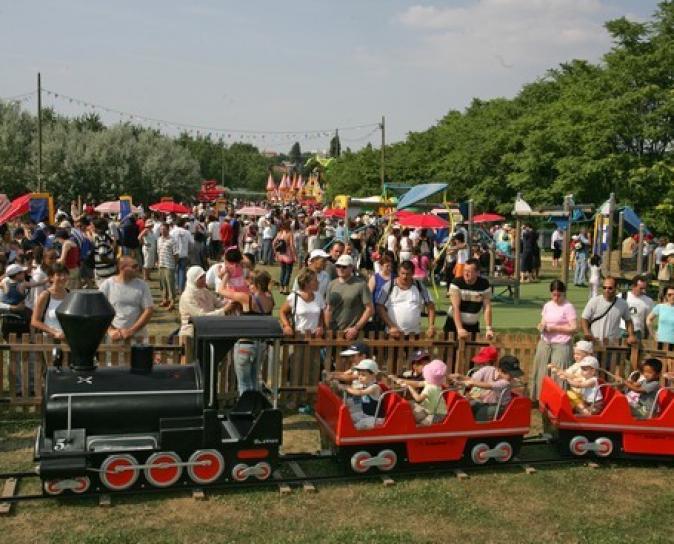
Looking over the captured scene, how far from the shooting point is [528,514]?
6.51 m

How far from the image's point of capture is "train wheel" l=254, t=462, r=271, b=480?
679cm

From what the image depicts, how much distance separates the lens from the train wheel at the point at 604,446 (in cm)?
772

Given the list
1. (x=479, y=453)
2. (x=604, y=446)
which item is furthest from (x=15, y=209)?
(x=604, y=446)

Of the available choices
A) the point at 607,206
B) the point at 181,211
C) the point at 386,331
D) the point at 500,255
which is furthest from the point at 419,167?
the point at 386,331

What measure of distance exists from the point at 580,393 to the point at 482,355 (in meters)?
1.07

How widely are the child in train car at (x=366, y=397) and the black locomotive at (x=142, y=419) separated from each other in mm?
810

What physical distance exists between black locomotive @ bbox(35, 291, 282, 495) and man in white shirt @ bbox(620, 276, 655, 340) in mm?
5965

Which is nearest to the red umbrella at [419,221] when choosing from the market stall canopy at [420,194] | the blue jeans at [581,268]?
the market stall canopy at [420,194]

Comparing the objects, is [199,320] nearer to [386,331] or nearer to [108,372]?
[108,372]

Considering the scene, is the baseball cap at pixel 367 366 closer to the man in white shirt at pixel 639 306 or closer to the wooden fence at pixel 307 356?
the wooden fence at pixel 307 356

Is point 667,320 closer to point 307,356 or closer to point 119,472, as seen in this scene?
point 307,356

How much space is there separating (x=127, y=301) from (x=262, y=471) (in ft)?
9.36

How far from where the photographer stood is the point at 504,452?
7562 mm

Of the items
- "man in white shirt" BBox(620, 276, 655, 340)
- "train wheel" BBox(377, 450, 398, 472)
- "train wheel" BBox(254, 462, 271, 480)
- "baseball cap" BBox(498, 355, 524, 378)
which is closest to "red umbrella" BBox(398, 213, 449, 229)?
"man in white shirt" BBox(620, 276, 655, 340)
